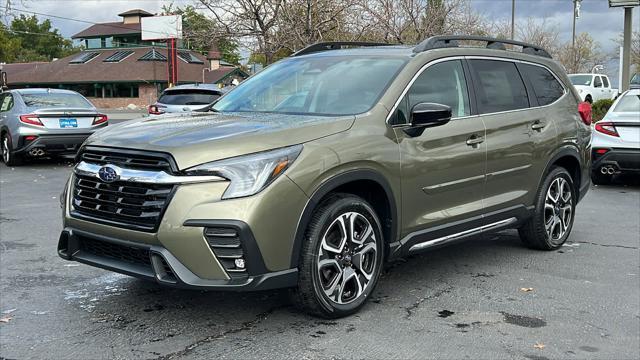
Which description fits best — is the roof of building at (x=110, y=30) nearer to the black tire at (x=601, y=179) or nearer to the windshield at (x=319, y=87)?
→ the black tire at (x=601, y=179)

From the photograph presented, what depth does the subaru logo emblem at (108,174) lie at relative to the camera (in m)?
3.91

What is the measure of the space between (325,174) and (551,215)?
313 centimetres

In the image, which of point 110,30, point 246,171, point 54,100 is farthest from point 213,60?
point 246,171

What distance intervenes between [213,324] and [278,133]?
4.27 ft

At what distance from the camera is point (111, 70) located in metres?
61.0

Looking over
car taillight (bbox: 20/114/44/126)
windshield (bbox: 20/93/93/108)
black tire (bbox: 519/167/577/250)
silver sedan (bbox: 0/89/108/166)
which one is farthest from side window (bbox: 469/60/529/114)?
windshield (bbox: 20/93/93/108)

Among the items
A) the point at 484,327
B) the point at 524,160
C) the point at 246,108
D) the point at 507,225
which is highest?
the point at 246,108

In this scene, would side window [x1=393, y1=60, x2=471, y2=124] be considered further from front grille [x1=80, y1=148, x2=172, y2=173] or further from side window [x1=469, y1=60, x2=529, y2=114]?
front grille [x1=80, y1=148, x2=172, y2=173]

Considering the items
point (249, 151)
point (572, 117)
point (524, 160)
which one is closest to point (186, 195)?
point (249, 151)

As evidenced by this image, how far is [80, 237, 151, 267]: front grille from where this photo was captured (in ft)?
12.7

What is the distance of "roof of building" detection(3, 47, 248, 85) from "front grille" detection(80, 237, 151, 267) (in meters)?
56.3

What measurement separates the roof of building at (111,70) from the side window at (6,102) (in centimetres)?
4575

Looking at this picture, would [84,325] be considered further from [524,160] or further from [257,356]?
[524,160]

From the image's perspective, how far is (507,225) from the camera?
18.4 feet
